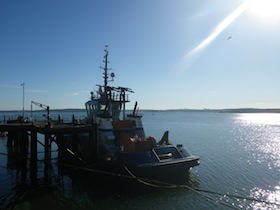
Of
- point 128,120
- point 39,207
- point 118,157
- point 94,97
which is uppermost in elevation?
point 94,97

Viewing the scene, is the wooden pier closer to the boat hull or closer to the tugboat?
the tugboat

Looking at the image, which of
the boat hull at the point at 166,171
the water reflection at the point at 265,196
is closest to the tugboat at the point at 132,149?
the boat hull at the point at 166,171

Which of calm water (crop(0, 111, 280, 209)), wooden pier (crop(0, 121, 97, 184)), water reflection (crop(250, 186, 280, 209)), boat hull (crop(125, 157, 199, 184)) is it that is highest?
wooden pier (crop(0, 121, 97, 184))

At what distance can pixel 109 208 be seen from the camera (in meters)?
15.3

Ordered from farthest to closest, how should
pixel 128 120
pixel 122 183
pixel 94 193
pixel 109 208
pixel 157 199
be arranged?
pixel 128 120, pixel 122 183, pixel 94 193, pixel 157 199, pixel 109 208

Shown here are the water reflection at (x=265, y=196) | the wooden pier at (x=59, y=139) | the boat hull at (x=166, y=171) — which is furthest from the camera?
the wooden pier at (x=59, y=139)

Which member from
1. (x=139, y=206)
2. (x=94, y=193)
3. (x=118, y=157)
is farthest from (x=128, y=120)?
(x=139, y=206)

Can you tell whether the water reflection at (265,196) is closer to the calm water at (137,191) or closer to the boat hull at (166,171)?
the calm water at (137,191)

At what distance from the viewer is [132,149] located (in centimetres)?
1928

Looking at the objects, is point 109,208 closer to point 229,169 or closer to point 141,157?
point 141,157

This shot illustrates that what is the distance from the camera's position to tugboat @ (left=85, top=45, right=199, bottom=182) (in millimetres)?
18328

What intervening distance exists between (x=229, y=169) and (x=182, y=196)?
33.0 feet

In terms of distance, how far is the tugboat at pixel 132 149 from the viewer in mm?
18328

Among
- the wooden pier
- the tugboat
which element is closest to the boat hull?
the tugboat
